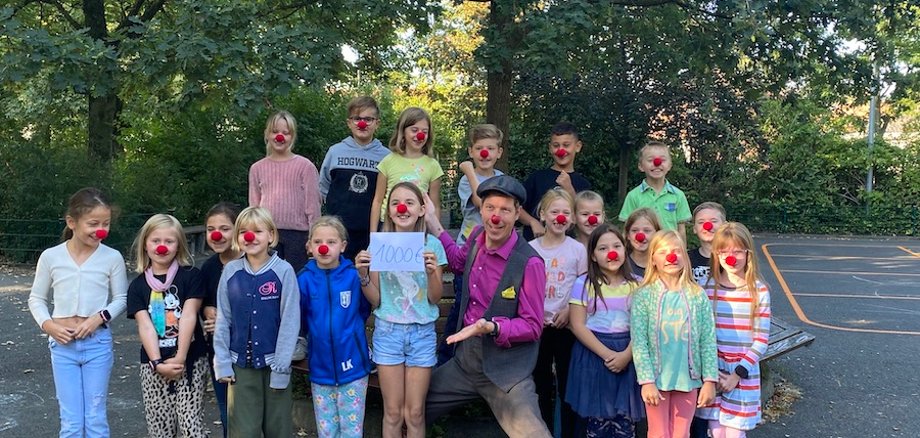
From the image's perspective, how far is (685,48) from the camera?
8.24 metres

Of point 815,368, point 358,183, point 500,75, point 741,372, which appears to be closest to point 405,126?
point 358,183

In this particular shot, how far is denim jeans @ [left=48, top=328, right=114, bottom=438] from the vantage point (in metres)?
3.68

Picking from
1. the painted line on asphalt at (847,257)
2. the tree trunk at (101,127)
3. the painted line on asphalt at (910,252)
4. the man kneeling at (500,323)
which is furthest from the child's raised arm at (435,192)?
the painted line on asphalt at (910,252)

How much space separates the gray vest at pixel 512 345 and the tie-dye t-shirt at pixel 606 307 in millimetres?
326

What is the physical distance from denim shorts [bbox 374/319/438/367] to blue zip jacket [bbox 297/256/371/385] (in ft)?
0.35

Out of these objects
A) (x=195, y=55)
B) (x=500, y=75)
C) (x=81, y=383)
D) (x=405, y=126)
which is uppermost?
(x=500, y=75)

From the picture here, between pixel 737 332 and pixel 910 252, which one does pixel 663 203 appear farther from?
pixel 910 252

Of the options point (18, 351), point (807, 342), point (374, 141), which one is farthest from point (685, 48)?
point (18, 351)

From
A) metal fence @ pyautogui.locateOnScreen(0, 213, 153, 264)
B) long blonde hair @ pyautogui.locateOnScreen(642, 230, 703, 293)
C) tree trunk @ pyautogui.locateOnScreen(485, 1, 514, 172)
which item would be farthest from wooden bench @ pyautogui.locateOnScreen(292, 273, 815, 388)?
metal fence @ pyautogui.locateOnScreen(0, 213, 153, 264)

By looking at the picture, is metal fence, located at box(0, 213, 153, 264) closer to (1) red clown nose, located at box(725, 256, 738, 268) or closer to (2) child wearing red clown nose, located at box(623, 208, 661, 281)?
(2) child wearing red clown nose, located at box(623, 208, 661, 281)

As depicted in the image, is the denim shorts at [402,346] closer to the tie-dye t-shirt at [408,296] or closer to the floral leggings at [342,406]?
the tie-dye t-shirt at [408,296]

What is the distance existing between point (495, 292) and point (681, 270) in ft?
3.14

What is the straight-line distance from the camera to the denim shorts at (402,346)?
3.65m

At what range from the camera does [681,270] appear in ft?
11.6
